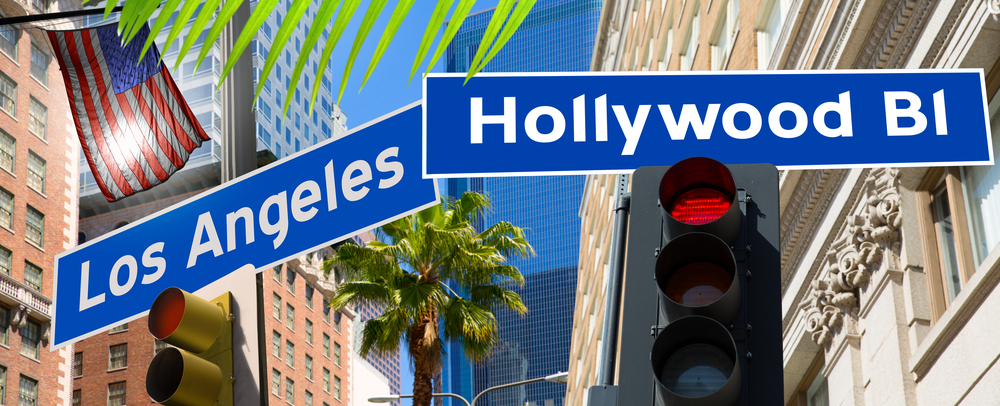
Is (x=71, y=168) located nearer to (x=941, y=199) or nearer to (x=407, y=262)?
(x=407, y=262)

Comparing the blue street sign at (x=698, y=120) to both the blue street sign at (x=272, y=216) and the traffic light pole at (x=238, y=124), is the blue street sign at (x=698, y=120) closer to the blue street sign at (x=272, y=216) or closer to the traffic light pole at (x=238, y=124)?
the blue street sign at (x=272, y=216)

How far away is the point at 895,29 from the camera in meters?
9.80

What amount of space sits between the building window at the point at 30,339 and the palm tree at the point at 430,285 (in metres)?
42.9

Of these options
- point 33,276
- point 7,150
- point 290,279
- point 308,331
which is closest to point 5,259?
point 33,276

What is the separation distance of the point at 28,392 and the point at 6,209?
39.8ft

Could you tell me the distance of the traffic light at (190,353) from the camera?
3.24 metres

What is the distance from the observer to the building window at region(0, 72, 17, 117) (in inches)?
2416

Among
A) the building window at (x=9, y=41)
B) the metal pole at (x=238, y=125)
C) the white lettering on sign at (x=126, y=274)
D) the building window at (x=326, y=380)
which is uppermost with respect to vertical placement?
the building window at (x=9, y=41)

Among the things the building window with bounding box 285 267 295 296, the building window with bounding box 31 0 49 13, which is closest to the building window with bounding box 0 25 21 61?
the building window with bounding box 31 0 49 13

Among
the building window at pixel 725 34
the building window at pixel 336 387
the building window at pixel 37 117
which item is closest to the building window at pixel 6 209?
the building window at pixel 37 117

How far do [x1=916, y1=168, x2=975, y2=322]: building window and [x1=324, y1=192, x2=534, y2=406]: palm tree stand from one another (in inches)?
639

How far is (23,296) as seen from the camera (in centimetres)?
6109

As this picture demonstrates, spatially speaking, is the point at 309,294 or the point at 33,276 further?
the point at 309,294

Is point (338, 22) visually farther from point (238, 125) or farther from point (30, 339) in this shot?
point (30, 339)
